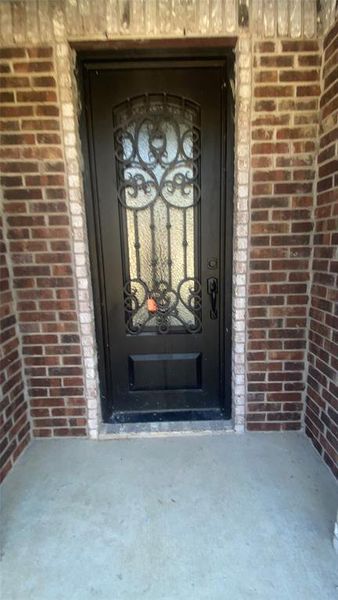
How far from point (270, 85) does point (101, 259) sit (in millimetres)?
1367

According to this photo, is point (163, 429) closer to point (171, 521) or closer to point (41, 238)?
point (171, 521)

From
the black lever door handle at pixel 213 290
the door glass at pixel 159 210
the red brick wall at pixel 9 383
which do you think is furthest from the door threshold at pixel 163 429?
the black lever door handle at pixel 213 290

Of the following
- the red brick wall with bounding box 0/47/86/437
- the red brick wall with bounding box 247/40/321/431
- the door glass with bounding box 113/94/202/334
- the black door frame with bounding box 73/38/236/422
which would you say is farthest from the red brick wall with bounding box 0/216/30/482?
the red brick wall with bounding box 247/40/321/431

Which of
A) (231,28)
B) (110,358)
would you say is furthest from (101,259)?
(231,28)

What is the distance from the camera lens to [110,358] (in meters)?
1.97

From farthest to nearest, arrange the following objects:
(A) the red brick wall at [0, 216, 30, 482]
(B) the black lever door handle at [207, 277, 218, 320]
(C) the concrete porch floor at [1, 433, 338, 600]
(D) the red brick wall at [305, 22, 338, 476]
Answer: (B) the black lever door handle at [207, 277, 218, 320] → (A) the red brick wall at [0, 216, 30, 482] → (D) the red brick wall at [305, 22, 338, 476] → (C) the concrete porch floor at [1, 433, 338, 600]

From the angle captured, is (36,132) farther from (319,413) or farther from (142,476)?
(319,413)

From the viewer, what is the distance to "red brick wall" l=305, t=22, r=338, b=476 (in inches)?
58.9

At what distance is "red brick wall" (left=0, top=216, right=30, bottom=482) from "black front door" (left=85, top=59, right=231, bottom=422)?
50 centimetres

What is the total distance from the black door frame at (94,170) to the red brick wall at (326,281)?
0.49m

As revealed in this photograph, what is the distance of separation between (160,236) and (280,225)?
2.37 feet

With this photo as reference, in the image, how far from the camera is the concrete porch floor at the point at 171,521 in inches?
44.0

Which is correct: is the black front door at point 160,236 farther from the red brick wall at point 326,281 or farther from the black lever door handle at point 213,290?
the red brick wall at point 326,281

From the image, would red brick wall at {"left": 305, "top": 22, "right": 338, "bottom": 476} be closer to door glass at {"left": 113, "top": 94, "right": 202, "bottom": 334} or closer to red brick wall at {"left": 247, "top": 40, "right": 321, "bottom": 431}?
red brick wall at {"left": 247, "top": 40, "right": 321, "bottom": 431}
